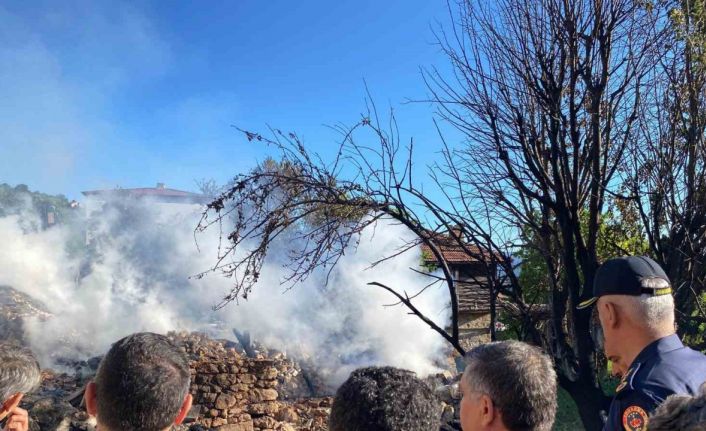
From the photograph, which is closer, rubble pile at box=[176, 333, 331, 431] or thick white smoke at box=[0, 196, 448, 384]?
rubble pile at box=[176, 333, 331, 431]

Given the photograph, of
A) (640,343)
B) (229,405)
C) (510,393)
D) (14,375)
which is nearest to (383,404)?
(510,393)

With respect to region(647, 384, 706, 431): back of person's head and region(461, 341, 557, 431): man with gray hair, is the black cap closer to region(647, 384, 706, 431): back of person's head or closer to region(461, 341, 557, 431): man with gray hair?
region(461, 341, 557, 431): man with gray hair

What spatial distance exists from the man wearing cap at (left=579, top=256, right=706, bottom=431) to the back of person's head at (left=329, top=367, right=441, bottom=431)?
726 mm

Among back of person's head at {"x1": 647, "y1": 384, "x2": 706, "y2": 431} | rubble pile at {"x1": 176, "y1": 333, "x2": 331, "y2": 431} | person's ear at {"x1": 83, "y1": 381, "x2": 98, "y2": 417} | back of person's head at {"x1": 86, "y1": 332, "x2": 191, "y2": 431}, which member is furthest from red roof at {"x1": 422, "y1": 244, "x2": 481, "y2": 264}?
rubble pile at {"x1": 176, "y1": 333, "x2": 331, "y2": 431}

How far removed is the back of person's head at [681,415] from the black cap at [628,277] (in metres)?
1.24

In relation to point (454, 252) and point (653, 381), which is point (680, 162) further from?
point (454, 252)

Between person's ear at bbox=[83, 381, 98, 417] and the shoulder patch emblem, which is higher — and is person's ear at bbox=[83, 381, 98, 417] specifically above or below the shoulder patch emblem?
above

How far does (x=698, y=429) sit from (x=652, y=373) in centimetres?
112

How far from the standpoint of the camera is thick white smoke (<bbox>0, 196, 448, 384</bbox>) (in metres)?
17.7

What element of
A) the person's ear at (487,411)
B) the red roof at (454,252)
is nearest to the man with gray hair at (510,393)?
the person's ear at (487,411)

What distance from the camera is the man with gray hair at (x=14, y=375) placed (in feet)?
7.61

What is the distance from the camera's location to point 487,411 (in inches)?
75.0

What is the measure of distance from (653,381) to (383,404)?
101 centimetres

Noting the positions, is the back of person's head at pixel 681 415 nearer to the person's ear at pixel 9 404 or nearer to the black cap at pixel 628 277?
the black cap at pixel 628 277
